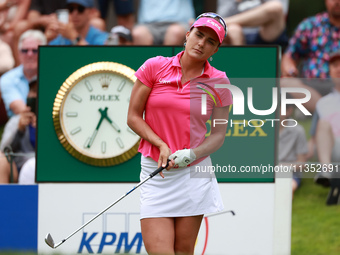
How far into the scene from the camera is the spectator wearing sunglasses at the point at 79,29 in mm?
7359

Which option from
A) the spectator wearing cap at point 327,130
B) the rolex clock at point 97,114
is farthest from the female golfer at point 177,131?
the spectator wearing cap at point 327,130

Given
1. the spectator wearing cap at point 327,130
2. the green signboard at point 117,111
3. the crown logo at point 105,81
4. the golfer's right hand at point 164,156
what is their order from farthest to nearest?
the spectator wearing cap at point 327,130
the crown logo at point 105,81
the green signboard at point 117,111
the golfer's right hand at point 164,156

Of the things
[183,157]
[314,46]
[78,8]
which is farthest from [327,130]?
[183,157]

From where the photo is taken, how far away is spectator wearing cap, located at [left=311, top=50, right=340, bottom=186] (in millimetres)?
6375

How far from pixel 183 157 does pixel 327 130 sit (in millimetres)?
3114

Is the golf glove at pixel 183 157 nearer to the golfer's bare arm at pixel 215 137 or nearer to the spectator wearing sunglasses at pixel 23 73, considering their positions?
the golfer's bare arm at pixel 215 137

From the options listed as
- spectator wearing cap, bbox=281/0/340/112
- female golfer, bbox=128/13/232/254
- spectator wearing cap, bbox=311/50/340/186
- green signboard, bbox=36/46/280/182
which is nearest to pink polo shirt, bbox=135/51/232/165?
female golfer, bbox=128/13/232/254

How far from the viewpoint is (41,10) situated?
7766 mm

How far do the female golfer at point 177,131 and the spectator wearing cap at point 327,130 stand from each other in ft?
8.54

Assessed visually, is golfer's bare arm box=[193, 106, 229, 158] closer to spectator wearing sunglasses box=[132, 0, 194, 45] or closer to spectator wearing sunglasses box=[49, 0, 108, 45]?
spectator wearing sunglasses box=[132, 0, 194, 45]

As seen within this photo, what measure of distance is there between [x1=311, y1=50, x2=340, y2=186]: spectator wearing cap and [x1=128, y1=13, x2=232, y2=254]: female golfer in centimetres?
260

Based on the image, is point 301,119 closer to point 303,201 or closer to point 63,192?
point 303,201

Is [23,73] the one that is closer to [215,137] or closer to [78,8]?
[78,8]

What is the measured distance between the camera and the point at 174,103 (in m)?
3.91
